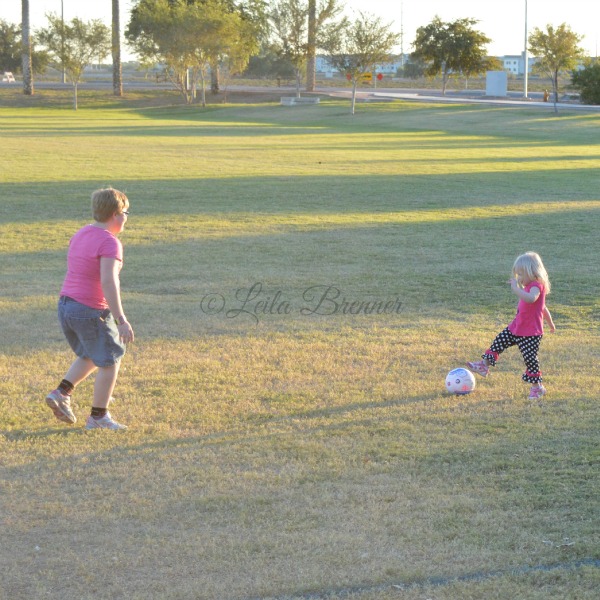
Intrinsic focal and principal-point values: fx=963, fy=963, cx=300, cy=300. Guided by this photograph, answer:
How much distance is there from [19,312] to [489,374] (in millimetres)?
4357

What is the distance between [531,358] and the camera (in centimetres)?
A: 647

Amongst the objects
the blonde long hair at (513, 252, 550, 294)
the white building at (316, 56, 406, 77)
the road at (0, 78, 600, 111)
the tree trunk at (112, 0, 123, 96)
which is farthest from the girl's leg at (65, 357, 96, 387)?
the tree trunk at (112, 0, 123, 96)

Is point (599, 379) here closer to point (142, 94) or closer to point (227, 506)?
point (227, 506)

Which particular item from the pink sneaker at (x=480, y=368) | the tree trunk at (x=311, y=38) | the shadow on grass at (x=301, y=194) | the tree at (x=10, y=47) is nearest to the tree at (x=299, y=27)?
the tree trunk at (x=311, y=38)

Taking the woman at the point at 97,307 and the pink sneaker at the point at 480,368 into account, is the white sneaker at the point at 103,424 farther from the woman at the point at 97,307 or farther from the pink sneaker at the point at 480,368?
the pink sneaker at the point at 480,368

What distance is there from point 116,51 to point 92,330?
215ft

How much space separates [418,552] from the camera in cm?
412

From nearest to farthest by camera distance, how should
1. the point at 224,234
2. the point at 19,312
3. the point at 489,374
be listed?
the point at 489,374 → the point at 19,312 → the point at 224,234

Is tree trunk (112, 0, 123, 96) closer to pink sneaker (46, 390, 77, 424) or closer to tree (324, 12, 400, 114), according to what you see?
tree (324, 12, 400, 114)

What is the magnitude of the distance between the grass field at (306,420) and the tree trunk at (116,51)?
54513 millimetres

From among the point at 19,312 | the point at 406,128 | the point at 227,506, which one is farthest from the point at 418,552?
the point at 406,128

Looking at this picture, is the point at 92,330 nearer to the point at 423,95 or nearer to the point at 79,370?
the point at 79,370

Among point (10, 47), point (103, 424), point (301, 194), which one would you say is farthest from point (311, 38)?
point (103, 424)

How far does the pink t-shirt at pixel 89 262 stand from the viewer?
216 inches
